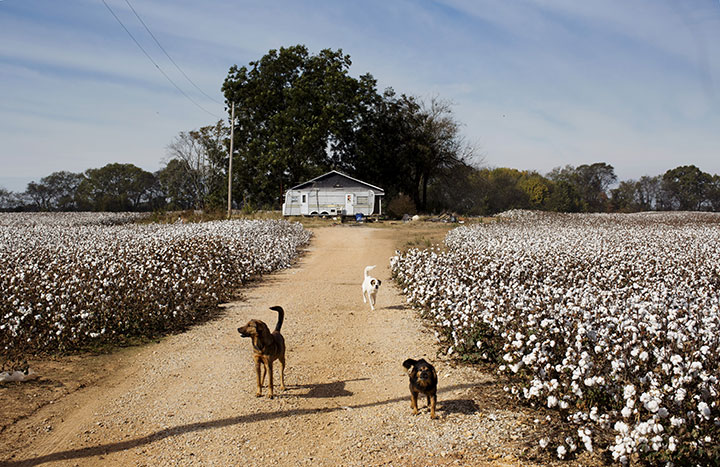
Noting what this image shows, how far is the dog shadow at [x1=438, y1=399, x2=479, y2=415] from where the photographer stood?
5109 millimetres

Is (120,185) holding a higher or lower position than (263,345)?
higher

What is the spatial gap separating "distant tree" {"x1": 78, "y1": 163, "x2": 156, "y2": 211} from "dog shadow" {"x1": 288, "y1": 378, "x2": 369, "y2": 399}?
78.1 m

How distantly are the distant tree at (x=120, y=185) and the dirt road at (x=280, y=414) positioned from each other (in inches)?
3020

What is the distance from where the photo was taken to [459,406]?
523 centimetres

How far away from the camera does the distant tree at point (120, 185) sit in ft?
262

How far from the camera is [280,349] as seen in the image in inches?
219

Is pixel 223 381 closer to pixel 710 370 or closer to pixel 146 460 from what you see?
pixel 146 460

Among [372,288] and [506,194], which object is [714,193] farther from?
[372,288]

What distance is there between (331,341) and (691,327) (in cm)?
464

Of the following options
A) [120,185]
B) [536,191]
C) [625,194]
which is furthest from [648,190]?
[120,185]

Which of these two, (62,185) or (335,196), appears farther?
(62,185)

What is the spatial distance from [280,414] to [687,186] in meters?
101

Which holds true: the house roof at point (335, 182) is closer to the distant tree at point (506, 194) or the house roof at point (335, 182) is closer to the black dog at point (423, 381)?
the distant tree at point (506, 194)

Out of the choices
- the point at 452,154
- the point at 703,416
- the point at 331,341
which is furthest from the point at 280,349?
the point at 452,154
